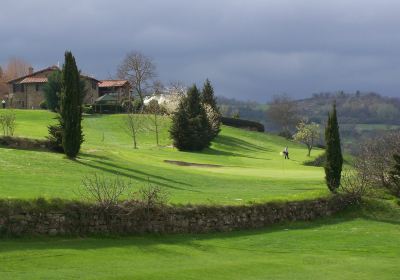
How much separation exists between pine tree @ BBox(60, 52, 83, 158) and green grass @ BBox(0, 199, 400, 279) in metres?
15.5

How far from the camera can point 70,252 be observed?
15.5 m

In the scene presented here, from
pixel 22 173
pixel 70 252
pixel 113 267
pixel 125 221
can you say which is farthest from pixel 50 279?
pixel 22 173

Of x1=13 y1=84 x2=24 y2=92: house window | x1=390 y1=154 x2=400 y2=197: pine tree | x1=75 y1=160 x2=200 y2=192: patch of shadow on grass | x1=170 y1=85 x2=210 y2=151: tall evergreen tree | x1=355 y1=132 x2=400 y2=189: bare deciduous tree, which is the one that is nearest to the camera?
x1=75 y1=160 x2=200 y2=192: patch of shadow on grass

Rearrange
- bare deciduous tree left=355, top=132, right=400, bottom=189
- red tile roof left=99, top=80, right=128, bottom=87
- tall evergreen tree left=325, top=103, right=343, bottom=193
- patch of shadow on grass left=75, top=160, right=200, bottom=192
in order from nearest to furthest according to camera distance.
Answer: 1. patch of shadow on grass left=75, top=160, right=200, bottom=192
2. tall evergreen tree left=325, top=103, right=343, bottom=193
3. bare deciduous tree left=355, top=132, right=400, bottom=189
4. red tile roof left=99, top=80, right=128, bottom=87

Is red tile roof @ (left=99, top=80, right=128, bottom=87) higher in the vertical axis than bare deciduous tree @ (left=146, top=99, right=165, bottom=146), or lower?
higher

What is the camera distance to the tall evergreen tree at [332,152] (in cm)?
3002

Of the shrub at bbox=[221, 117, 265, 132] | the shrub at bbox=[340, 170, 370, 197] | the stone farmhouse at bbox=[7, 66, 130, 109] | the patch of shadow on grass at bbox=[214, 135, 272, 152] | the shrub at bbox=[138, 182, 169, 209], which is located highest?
the stone farmhouse at bbox=[7, 66, 130, 109]

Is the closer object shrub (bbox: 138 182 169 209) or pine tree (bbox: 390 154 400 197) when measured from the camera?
shrub (bbox: 138 182 169 209)

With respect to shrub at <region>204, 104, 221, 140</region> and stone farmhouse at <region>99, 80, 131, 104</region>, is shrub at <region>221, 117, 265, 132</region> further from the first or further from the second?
shrub at <region>204, 104, 221, 140</region>

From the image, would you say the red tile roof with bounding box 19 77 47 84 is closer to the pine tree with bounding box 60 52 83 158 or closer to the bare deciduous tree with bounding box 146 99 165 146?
the bare deciduous tree with bounding box 146 99 165 146

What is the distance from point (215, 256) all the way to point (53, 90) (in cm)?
7156

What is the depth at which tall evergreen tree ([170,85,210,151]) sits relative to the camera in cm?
6662

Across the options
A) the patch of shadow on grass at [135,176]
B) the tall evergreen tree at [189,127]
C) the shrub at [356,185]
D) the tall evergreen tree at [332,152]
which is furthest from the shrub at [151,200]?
the tall evergreen tree at [189,127]

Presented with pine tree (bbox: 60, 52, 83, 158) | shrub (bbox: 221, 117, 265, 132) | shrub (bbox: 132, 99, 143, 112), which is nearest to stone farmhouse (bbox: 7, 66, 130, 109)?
shrub (bbox: 132, 99, 143, 112)
